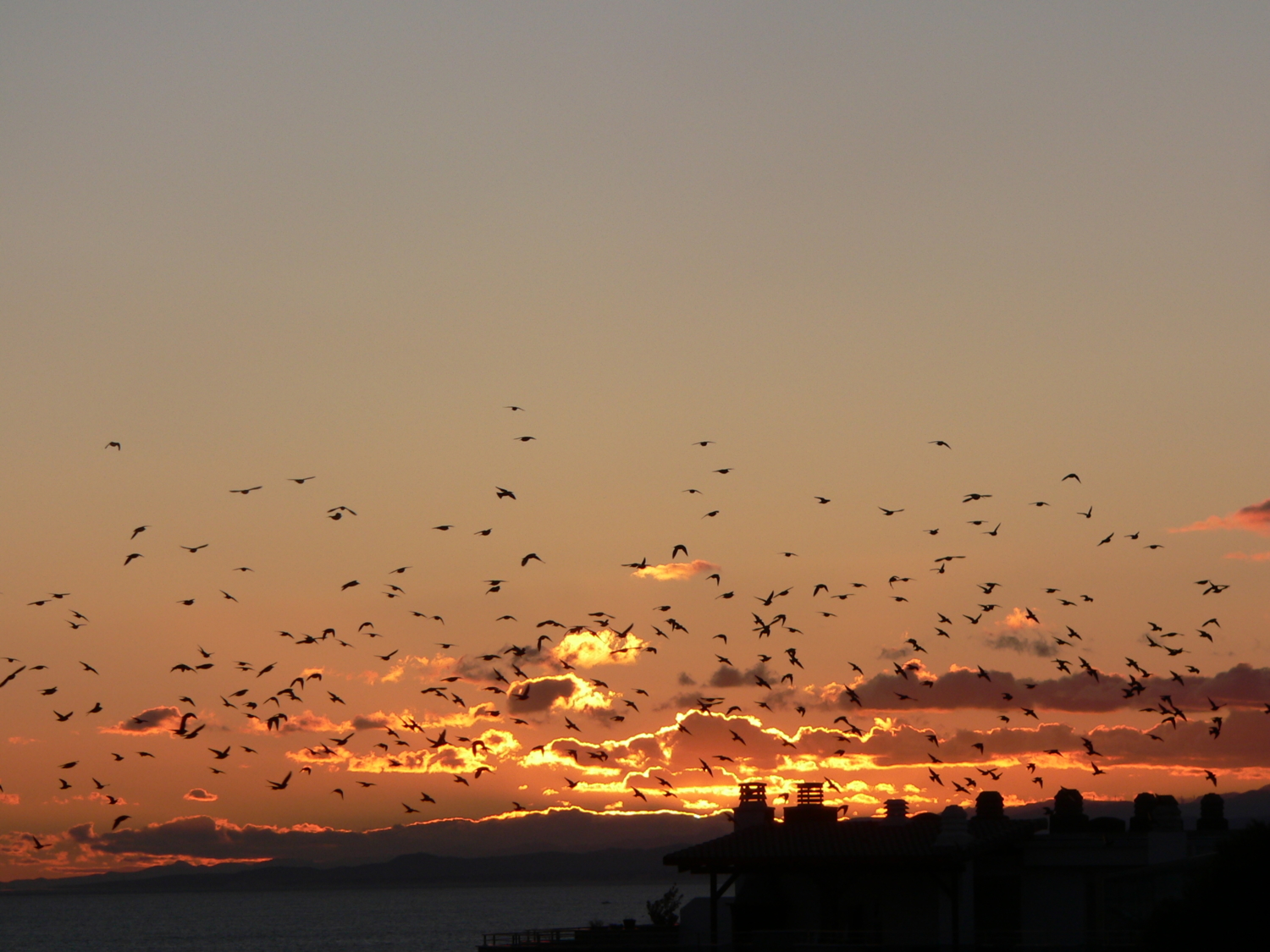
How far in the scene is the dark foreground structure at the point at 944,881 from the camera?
5734 cm

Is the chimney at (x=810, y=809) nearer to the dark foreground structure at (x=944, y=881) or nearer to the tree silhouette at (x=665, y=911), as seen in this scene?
the dark foreground structure at (x=944, y=881)

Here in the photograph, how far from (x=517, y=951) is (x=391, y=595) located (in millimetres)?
15532

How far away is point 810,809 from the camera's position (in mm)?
65812

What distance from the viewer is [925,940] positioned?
59156mm

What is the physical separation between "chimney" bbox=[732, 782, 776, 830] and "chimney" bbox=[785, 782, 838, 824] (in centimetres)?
110

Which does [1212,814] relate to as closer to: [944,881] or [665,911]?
[944,881]

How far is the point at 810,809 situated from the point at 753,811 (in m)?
2.52

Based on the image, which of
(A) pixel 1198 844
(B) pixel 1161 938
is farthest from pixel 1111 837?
(B) pixel 1161 938

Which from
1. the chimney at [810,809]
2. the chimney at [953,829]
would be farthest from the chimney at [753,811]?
the chimney at [953,829]

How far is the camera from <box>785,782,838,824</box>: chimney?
65.4 meters

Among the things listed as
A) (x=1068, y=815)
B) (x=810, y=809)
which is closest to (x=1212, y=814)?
(x=1068, y=815)

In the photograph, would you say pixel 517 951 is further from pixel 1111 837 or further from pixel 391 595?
pixel 1111 837

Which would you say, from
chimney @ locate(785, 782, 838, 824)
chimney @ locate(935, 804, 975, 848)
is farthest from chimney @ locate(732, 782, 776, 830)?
chimney @ locate(935, 804, 975, 848)

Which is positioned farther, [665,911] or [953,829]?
[665,911]
